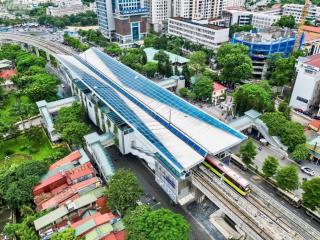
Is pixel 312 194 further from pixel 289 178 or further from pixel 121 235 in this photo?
pixel 121 235

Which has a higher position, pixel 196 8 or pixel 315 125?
pixel 196 8

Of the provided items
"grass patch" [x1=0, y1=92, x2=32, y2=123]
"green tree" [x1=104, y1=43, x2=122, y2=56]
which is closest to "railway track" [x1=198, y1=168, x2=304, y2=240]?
"grass patch" [x1=0, y1=92, x2=32, y2=123]

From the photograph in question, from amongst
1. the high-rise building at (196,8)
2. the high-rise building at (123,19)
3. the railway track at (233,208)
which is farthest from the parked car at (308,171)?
the high-rise building at (196,8)

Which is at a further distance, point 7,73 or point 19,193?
point 7,73

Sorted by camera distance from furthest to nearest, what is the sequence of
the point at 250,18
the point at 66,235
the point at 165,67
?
the point at 250,18 → the point at 165,67 → the point at 66,235

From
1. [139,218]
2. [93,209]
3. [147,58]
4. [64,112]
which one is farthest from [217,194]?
[147,58]

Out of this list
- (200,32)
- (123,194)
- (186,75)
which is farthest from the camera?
(200,32)

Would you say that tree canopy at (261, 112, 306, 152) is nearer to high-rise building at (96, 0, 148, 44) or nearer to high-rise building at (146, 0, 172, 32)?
high-rise building at (96, 0, 148, 44)

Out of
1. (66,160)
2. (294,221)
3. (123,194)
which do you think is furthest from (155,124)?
(294,221)
